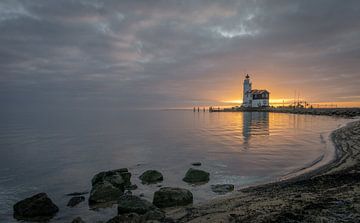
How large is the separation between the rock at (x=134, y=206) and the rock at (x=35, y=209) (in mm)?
3195

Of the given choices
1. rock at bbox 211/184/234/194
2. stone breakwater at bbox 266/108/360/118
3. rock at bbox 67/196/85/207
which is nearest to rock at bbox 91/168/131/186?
rock at bbox 67/196/85/207

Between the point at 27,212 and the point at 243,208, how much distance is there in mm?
8869

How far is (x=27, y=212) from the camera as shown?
12.7 metres

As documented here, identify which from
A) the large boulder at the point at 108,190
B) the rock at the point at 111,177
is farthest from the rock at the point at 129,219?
the rock at the point at 111,177

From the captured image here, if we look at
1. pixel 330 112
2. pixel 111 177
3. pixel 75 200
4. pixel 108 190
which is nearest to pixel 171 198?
pixel 108 190

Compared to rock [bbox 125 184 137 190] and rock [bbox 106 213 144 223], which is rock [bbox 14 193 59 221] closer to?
rock [bbox 106 213 144 223]

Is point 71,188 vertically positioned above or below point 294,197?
below

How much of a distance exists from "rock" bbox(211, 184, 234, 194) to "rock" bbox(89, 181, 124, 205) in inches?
194

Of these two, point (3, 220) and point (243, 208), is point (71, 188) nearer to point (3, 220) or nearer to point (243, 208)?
point (3, 220)

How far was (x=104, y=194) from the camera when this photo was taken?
46.9ft

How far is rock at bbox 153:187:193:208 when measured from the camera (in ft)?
43.0

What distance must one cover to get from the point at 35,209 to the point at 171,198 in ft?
18.7

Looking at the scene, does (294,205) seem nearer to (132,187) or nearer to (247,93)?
(132,187)

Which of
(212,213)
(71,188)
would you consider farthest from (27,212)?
(212,213)
